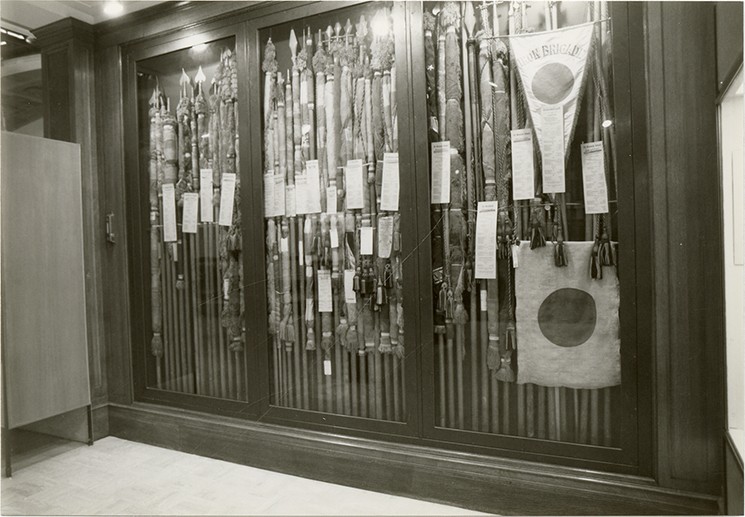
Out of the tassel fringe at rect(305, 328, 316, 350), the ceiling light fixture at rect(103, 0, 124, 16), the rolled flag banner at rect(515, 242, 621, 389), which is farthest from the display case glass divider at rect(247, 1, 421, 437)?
the ceiling light fixture at rect(103, 0, 124, 16)

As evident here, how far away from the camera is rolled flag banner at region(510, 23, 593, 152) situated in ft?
5.79

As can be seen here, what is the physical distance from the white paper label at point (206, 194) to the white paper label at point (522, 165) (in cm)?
158

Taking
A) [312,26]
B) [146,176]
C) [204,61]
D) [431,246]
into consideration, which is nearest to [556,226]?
[431,246]

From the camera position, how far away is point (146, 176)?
8.91 ft

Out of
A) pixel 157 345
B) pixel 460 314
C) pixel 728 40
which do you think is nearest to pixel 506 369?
pixel 460 314

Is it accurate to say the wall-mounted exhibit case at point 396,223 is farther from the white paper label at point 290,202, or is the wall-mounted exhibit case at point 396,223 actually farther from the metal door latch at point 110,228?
the metal door latch at point 110,228

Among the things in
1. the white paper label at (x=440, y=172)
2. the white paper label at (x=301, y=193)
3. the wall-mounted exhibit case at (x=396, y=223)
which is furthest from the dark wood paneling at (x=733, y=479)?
the white paper label at (x=301, y=193)

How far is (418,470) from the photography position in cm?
199

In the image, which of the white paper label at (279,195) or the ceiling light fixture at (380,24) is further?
the white paper label at (279,195)

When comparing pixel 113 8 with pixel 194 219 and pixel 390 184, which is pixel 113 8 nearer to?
pixel 194 219

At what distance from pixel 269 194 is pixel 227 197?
0.25 metres

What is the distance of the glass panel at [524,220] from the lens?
1.77 metres

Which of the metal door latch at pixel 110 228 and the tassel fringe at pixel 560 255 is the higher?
the metal door latch at pixel 110 228

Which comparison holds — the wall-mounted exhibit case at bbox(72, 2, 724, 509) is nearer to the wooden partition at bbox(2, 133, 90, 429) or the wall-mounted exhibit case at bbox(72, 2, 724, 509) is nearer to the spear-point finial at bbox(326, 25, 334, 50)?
the spear-point finial at bbox(326, 25, 334, 50)
